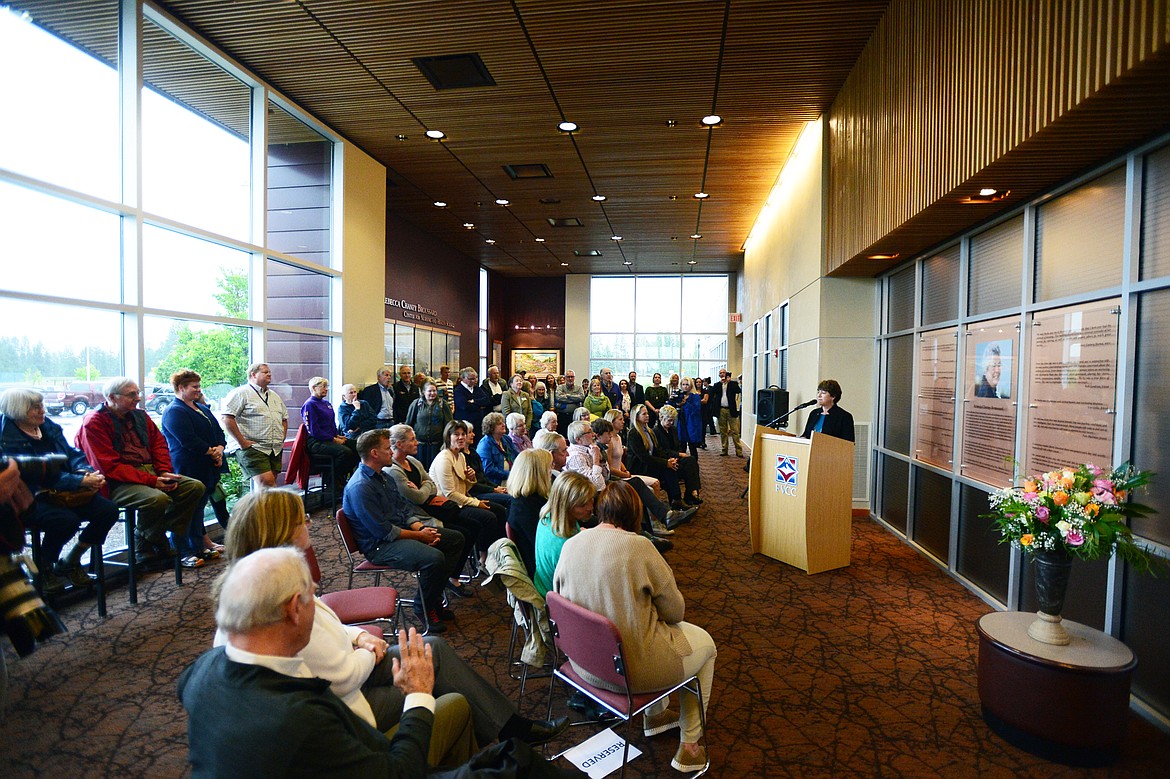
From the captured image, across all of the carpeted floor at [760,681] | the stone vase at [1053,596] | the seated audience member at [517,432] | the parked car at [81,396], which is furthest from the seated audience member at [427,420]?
the stone vase at [1053,596]

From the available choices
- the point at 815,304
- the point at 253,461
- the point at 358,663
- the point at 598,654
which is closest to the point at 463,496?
the point at 253,461

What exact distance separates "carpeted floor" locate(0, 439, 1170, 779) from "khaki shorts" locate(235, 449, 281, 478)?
1054 millimetres

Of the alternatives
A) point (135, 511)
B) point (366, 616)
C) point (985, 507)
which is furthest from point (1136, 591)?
point (135, 511)

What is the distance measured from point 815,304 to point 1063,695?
537cm

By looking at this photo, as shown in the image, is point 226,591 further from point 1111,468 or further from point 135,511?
point 1111,468

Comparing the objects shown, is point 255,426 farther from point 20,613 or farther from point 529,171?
point 529,171

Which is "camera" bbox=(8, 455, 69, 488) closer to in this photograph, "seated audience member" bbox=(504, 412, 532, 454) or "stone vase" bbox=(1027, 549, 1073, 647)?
"seated audience member" bbox=(504, 412, 532, 454)

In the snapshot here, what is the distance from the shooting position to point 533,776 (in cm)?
181

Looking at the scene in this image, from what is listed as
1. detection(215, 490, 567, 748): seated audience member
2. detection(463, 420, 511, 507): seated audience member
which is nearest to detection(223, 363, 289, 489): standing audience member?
detection(463, 420, 511, 507): seated audience member

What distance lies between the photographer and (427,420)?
8211mm

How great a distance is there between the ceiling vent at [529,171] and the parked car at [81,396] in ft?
19.8

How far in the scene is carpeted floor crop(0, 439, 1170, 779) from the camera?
8.88 feet

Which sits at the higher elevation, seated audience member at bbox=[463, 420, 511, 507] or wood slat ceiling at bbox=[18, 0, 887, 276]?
wood slat ceiling at bbox=[18, 0, 887, 276]

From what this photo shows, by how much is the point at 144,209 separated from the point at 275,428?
227 cm
